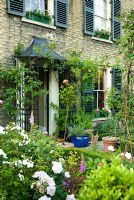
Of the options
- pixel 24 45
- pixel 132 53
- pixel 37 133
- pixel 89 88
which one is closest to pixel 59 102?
pixel 89 88

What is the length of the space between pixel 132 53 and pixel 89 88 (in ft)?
Answer: 18.2

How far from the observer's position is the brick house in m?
10.4

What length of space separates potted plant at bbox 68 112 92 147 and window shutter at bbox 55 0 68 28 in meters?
3.06

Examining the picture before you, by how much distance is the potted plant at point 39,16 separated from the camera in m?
11.1

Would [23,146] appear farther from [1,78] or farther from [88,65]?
[88,65]

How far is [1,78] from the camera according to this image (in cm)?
1009

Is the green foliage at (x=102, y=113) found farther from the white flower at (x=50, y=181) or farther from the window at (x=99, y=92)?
the white flower at (x=50, y=181)

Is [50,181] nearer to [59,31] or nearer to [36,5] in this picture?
[36,5]

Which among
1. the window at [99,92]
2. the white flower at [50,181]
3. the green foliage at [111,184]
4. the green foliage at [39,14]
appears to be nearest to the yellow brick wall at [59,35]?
the green foliage at [39,14]

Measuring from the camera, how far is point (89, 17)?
13555mm

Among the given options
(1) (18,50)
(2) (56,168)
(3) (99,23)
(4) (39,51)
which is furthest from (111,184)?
(3) (99,23)

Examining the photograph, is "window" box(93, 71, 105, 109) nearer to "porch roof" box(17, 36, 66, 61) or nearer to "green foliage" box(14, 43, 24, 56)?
"porch roof" box(17, 36, 66, 61)

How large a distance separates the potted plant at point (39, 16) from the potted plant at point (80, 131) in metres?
3.19

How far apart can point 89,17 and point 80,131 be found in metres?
4.40
